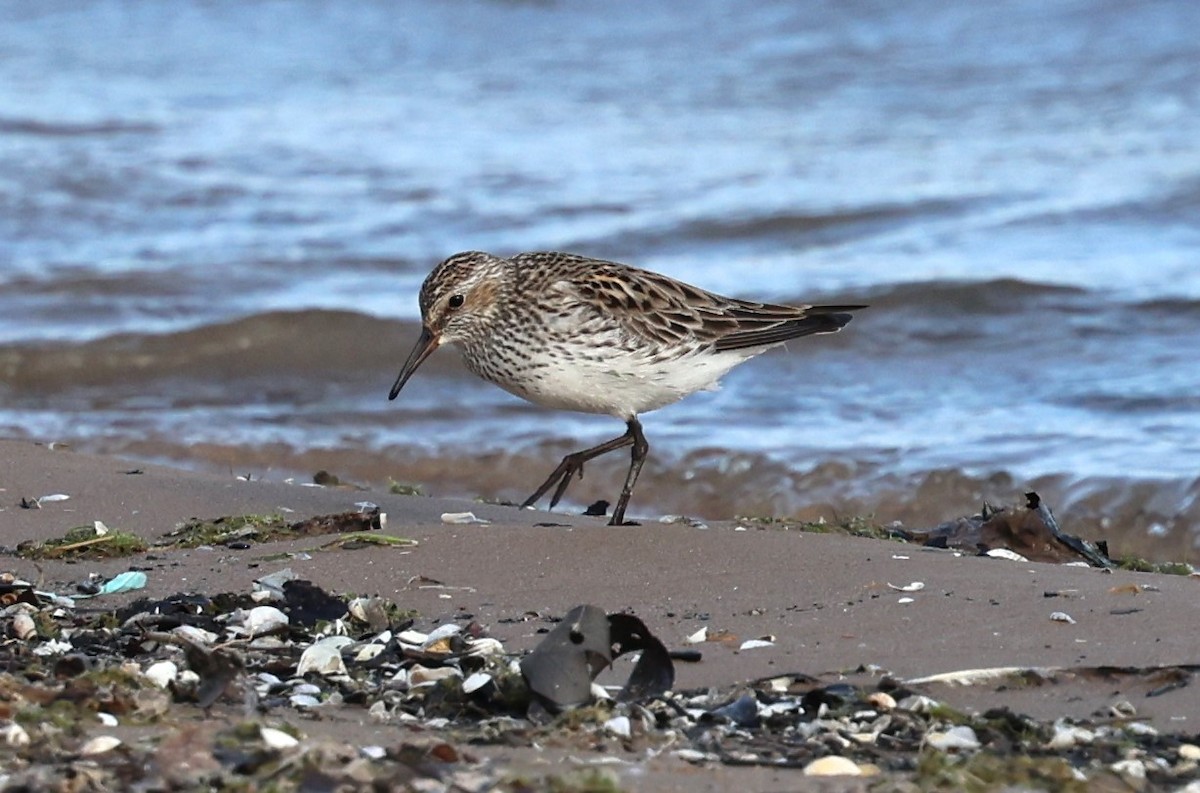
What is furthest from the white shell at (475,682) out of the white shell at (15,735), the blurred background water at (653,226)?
the blurred background water at (653,226)

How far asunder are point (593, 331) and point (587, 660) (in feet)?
7.36

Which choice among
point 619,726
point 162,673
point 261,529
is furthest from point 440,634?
point 261,529

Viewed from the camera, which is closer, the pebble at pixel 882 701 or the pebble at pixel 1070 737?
the pebble at pixel 1070 737

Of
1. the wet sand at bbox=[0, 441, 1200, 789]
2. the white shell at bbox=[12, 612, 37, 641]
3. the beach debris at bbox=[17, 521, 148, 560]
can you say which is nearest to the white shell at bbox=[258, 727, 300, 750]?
the wet sand at bbox=[0, 441, 1200, 789]

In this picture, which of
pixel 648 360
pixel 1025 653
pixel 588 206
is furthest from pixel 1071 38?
pixel 1025 653

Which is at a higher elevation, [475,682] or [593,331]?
[593,331]

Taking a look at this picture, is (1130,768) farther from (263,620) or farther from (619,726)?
(263,620)

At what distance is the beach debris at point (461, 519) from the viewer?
5824 mm

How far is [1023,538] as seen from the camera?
587 centimetres

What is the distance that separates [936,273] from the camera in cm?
1143

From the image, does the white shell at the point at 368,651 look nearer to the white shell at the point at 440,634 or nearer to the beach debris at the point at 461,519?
the white shell at the point at 440,634

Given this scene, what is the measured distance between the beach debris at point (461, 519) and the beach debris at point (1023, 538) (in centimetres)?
147

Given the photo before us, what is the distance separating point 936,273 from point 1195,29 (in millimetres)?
6302

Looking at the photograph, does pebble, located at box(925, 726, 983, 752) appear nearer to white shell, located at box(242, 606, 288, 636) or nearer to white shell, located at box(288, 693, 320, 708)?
white shell, located at box(288, 693, 320, 708)
